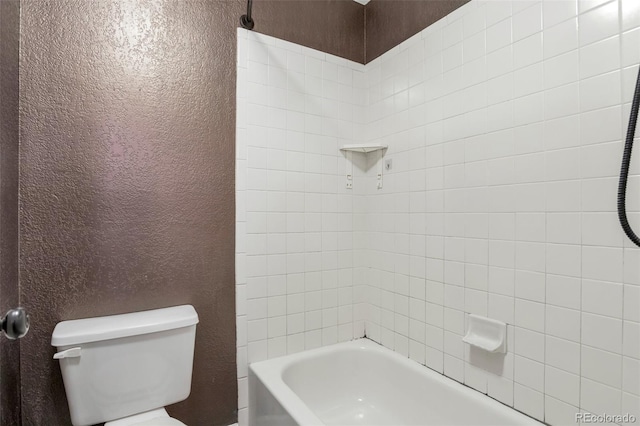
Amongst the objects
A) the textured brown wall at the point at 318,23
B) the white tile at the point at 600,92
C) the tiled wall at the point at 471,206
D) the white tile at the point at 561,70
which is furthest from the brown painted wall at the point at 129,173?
the white tile at the point at 600,92

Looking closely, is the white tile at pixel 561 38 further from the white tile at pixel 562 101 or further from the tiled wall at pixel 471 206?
the white tile at pixel 562 101

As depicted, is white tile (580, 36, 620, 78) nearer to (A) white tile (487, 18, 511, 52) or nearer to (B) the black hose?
(B) the black hose

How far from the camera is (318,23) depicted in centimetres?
197

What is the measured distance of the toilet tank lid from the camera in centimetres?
126

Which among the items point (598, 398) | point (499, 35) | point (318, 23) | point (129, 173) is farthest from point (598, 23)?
point (129, 173)

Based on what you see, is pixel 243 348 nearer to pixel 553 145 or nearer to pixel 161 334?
pixel 161 334

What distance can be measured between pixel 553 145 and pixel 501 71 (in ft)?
1.25

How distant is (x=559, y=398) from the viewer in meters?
1.23

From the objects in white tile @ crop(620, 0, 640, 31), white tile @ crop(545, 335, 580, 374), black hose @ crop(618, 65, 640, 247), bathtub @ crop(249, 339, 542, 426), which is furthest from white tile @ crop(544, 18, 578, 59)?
bathtub @ crop(249, 339, 542, 426)

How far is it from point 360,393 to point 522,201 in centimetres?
132

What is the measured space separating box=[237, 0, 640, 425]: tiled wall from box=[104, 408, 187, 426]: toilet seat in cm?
44

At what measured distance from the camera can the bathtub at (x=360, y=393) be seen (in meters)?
1.42

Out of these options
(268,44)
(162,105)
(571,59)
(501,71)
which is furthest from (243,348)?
(571,59)

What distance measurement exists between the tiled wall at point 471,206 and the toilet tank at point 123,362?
0.37m
